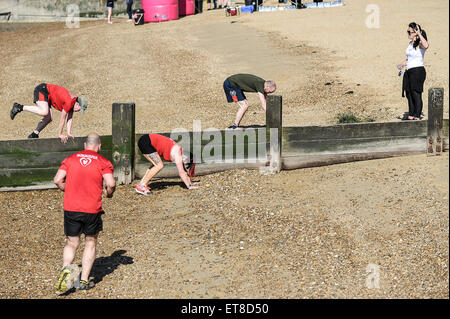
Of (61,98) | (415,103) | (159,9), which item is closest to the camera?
(61,98)

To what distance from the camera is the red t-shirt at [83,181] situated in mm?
7121

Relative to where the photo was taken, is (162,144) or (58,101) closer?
(162,144)

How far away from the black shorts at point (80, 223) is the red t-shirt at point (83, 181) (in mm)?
50

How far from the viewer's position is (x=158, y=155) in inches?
421

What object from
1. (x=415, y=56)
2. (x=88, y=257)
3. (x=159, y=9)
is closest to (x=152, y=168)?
(x=88, y=257)

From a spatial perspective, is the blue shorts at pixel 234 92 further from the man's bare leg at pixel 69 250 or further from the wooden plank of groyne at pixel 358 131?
the man's bare leg at pixel 69 250

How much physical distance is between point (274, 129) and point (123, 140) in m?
2.25

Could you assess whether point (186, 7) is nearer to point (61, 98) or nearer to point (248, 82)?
point (248, 82)

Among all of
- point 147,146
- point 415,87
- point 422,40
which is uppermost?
point 422,40

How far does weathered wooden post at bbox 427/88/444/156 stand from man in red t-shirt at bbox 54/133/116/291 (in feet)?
18.4

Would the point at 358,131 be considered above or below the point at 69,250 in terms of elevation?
above

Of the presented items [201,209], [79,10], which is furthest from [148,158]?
[79,10]

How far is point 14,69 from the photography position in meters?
21.1

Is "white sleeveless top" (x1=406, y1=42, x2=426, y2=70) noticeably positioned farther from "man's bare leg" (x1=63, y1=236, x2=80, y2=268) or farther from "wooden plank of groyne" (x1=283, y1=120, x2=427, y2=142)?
"man's bare leg" (x1=63, y1=236, x2=80, y2=268)
